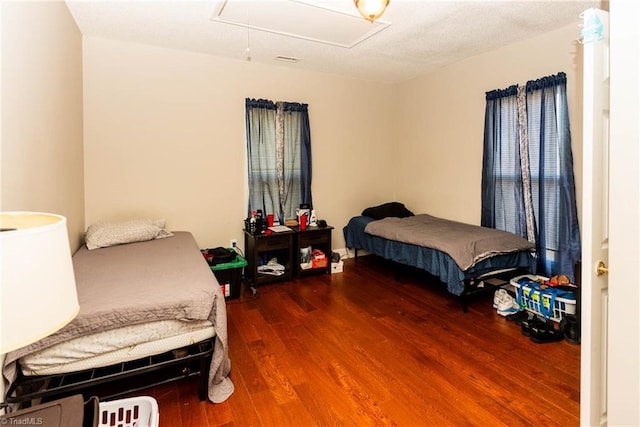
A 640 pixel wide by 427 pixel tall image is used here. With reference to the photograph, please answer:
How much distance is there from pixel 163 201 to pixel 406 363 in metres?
2.80

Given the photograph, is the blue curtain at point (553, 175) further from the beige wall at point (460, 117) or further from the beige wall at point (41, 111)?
the beige wall at point (41, 111)

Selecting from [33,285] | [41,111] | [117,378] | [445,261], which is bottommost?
[117,378]

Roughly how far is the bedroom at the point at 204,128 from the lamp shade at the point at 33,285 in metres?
1.31

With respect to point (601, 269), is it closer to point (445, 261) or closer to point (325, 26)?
point (445, 261)

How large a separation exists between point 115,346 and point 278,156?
2831 millimetres

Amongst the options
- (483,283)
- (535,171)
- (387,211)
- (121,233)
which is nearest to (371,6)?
(535,171)

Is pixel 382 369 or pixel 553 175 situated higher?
pixel 553 175

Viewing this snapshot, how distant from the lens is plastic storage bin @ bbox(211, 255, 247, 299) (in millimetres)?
3369

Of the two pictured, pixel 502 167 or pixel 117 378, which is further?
pixel 502 167

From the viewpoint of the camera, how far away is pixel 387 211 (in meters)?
4.53

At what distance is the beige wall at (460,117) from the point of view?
302cm

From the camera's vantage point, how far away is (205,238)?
3.90m

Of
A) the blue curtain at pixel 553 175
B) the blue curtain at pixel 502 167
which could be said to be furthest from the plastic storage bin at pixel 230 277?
the blue curtain at pixel 553 175

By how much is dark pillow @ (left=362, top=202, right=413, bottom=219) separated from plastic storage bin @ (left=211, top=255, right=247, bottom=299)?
184cm
